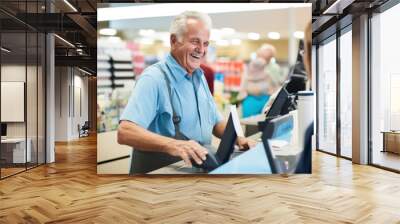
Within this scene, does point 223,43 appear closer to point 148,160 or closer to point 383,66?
point 148,160

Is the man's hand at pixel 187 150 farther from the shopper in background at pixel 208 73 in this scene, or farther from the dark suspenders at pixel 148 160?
the shopper in background at pixel 208 73

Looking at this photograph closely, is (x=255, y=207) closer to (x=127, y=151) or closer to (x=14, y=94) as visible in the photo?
(x=127, y=151)

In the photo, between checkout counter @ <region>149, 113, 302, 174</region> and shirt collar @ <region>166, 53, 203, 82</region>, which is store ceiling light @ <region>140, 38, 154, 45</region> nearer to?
shirt collar @ <region>166, 53, 203, 82</region>

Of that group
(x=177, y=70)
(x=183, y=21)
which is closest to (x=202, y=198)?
(x=177, y=70)

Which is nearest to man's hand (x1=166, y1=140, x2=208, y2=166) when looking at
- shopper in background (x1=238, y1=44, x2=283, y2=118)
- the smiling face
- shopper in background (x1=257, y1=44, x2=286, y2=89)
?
shopper in background (x1=238, y1=44, x2=283, y2=118)

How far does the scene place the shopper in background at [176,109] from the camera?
20.9ft

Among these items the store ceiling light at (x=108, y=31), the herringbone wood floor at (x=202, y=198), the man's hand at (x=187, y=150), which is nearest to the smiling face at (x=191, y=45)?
the store ceiling light at (x=108, y=31)

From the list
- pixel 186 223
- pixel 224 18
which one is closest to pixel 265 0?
pixel 224 18

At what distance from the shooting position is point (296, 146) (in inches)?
263

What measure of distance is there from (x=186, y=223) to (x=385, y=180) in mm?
3939

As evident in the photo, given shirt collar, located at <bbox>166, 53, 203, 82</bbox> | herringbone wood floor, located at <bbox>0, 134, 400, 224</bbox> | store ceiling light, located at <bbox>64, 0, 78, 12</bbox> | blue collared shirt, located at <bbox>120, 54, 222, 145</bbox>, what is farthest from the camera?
store ceiling light, located at <bbox>64, 0, 78, 12</bbox>

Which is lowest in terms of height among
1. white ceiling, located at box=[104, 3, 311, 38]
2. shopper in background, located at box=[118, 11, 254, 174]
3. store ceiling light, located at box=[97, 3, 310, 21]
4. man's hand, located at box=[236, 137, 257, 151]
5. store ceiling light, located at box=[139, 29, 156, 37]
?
man's hand, located at box=[236, 137, 257, 151]

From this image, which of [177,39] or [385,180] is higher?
[177,39]

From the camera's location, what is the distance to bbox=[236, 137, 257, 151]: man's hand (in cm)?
658
